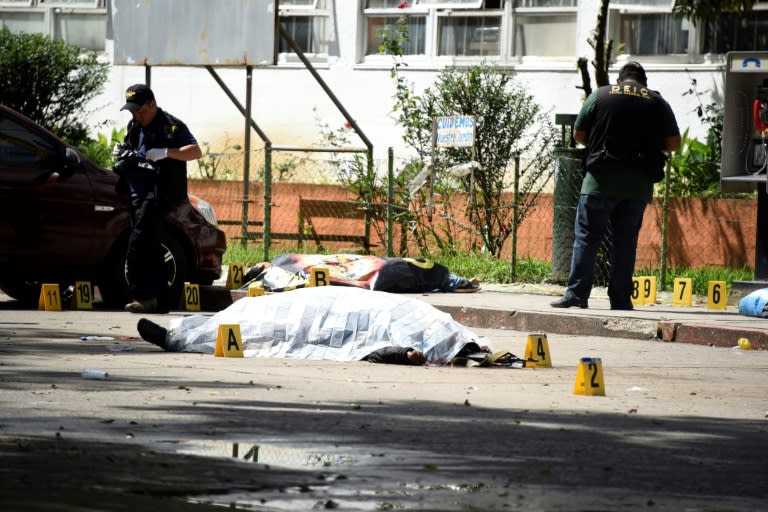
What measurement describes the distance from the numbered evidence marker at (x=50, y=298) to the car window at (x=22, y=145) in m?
1.09

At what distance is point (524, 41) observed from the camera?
21641 mm

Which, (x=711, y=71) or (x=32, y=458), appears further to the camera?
(x=711, y=71)

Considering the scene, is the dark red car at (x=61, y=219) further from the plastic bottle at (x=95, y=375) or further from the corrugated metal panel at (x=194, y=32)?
the corrugated metal panel at (x=194, y=32)

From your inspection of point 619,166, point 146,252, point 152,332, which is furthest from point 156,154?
point 619,166

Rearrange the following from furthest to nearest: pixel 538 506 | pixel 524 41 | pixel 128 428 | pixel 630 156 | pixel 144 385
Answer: pixel 524 41, pixel 630 156, pixel 144 385, pixel 128 428, pixel 538 506

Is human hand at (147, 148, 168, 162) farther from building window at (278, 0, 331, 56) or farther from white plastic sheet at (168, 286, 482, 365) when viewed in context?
building window at (278, 0, 331, 56)

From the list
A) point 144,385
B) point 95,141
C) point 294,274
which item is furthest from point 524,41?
point 144,385

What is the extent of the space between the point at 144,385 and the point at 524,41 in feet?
48.8

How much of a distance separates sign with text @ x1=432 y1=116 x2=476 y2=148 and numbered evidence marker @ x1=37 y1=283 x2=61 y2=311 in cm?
614

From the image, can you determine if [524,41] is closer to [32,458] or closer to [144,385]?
[144,385]

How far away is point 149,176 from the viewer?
40.1 ft

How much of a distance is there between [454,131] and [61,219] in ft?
20.9

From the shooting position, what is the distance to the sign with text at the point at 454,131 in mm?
17592

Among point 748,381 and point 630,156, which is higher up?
point 630,156
